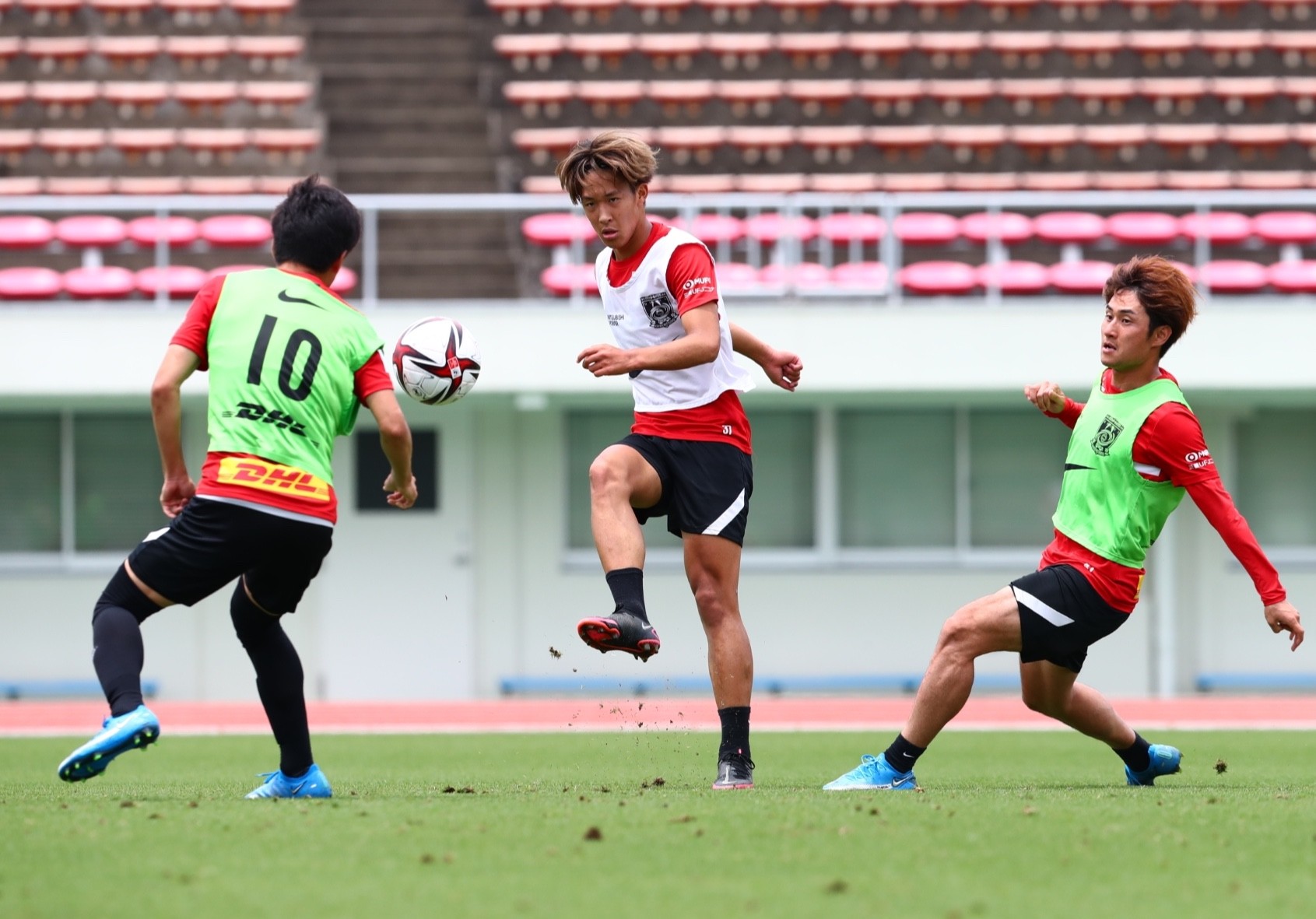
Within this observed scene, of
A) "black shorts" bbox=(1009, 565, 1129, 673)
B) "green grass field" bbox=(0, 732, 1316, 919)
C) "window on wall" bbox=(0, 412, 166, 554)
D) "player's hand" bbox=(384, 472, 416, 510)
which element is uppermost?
"player's hand" bbox=(384, 472, 416, 510)

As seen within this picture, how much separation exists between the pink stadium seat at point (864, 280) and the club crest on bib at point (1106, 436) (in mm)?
8988

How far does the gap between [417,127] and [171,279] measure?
6.12m

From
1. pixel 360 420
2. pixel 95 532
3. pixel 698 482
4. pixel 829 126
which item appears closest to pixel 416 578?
pixel 360 420

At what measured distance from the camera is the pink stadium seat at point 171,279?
1527cm

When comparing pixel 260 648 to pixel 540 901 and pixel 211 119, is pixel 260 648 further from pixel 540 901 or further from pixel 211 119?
pixel 211 119

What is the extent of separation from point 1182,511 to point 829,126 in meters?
7.34

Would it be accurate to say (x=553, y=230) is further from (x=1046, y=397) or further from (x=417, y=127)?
(x=1046, y=397)

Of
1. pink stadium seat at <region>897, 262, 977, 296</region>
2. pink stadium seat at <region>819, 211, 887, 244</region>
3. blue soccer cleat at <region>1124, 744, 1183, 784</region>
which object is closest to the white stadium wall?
pink stadium seat at <region>897, 262, 977, 296</region>

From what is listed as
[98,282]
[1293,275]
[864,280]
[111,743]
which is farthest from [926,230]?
[111,743]

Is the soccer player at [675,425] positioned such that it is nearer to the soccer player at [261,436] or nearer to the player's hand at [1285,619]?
the soccer player at [261,436]

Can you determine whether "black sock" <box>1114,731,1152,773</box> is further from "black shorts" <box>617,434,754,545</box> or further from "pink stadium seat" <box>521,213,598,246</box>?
"pink stadium seat" <box>521,213,598,246</box>

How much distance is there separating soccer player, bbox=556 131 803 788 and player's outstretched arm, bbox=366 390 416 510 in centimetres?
66

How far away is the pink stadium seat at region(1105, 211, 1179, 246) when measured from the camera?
1712 cm

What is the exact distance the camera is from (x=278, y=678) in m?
5.65
